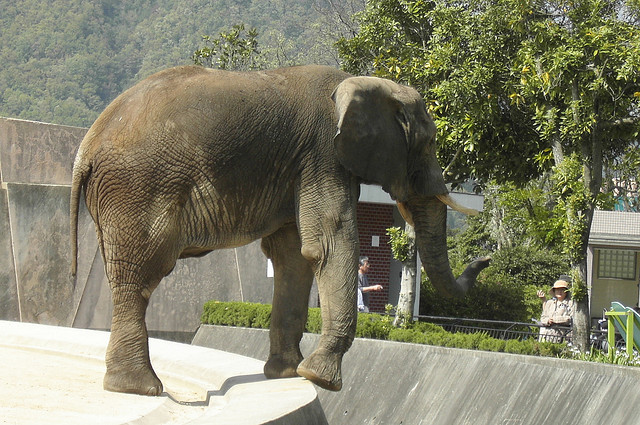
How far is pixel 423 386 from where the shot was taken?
12.6 m

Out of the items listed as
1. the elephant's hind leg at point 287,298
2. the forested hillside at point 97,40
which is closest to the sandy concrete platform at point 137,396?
the elephant's hind leg at point 287,298

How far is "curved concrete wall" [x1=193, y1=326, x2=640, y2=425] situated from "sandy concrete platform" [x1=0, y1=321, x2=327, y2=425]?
2.92 meters

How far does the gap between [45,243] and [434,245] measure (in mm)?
9683

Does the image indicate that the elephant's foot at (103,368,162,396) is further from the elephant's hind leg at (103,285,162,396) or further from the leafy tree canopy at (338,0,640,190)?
the leafy tree canopy at (338,0,640,190)

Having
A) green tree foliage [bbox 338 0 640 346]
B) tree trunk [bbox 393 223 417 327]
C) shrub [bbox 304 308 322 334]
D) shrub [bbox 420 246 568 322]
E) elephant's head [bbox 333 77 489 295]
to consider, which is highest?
green tree foliage [bbox 338 0 640 346]

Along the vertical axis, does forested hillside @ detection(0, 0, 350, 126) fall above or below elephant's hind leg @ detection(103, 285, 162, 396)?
above

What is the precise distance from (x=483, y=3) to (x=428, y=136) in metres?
10.3

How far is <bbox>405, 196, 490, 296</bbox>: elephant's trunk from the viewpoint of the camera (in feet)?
29.4

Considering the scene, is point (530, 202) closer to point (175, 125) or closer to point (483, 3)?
point (483, 3)

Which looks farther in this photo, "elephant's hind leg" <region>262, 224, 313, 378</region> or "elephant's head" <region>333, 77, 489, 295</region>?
"elephant's hind leg" <region>262, 224, 313, 378</region>

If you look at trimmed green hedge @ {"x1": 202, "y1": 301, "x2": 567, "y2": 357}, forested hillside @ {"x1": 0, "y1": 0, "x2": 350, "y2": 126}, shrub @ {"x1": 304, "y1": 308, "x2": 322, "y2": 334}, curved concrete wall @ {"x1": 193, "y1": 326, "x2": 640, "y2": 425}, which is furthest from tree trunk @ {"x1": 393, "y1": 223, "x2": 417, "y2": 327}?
forested hillside @ {"x1": 0, "y1": 0, "x2": 350, "y2": 126}

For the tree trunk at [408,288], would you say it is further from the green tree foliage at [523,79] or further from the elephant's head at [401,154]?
the elephant's head at [401,154]

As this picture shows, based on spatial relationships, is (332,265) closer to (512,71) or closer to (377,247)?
(512,71)

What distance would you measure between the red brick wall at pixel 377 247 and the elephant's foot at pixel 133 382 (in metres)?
17.8
